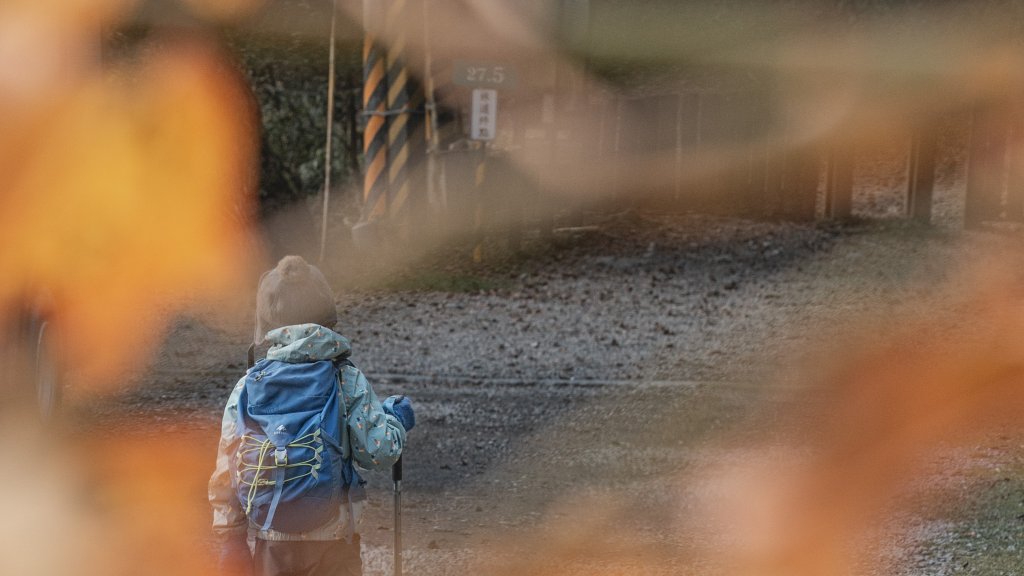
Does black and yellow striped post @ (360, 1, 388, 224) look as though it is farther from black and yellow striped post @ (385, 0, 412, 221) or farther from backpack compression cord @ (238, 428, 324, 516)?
backpack compression cord @ (238, 428, 324, 516)

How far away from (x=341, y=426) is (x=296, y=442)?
15 centimetres

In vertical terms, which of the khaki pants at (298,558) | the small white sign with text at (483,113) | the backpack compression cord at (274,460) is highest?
the small white sign with text at (483,113)

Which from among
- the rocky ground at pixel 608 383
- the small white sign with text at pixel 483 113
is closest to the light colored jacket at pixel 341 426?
the rocky ground at pixel 608 383

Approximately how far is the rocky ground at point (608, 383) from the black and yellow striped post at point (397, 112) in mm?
929

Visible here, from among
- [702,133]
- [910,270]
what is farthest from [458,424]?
[702,133]

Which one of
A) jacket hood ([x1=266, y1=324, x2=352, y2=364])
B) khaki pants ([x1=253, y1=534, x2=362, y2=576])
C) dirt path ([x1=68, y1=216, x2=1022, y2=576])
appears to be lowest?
dirt path ([x1=68, y1=216, x2=1022, y2=576])

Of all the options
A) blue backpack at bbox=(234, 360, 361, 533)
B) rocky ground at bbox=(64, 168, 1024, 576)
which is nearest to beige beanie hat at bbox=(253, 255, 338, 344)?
blue backpack at bbox=(234, 360, 361, 533)

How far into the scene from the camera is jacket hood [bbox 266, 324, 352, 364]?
391cm

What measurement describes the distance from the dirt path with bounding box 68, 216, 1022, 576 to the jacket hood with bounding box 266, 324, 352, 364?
2.23 metres

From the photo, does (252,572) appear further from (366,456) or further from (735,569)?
(735,569)

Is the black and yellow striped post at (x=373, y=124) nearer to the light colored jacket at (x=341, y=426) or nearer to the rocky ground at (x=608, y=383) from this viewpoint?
the rocky ground at (x=608, y=383)

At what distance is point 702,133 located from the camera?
21.9 metres

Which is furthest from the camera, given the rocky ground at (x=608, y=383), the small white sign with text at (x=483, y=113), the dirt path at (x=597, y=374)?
the small white sign with text at (x=483, y=113)

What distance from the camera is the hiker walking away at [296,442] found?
3.90 meters
